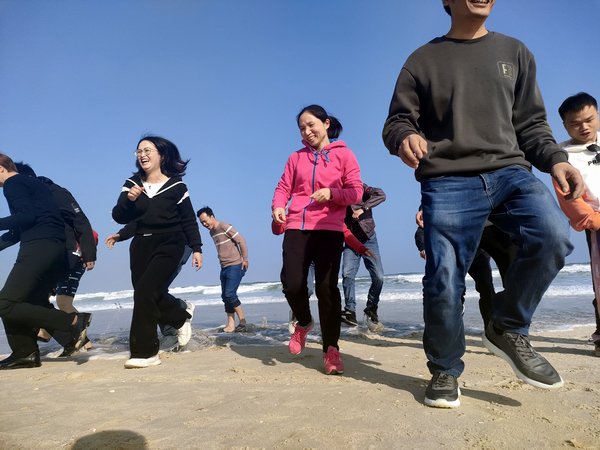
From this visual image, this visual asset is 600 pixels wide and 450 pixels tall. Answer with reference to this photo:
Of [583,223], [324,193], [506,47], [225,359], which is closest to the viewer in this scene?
[506,47]

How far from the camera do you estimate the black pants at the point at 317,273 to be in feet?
10.8

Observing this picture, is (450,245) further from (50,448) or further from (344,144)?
(50,448)

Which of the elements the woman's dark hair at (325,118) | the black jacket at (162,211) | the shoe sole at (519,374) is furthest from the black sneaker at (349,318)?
the shoe sole at (519,374)

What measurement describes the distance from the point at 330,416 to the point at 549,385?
1.08 m

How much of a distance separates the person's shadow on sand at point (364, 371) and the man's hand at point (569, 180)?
1098mm

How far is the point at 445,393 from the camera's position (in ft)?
6.79

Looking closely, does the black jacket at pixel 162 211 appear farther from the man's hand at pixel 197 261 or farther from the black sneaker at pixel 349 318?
the black sneaker at pixel 349 318

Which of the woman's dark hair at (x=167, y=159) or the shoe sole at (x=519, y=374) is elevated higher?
the woman's dark hair at (x=167, y=159)

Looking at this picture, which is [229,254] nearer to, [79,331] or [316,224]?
[79,331]

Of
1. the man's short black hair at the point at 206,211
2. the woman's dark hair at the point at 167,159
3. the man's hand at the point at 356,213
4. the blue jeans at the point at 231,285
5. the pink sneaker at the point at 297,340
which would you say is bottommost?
the blue jeans at the point at 231,285

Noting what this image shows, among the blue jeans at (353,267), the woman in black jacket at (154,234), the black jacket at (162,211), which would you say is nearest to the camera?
the woman in black jacket at (154,234)

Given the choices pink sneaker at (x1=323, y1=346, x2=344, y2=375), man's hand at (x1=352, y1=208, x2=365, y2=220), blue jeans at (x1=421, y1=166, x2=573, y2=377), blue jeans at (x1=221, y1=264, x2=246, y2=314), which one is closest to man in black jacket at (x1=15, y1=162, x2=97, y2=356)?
blue jeans at (x1=221, y1=264, x2=246, y2=314)

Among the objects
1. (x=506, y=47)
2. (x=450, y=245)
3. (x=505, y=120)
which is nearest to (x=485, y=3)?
(x=506, y=47)

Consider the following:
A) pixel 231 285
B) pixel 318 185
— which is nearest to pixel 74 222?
pixel 231 285
